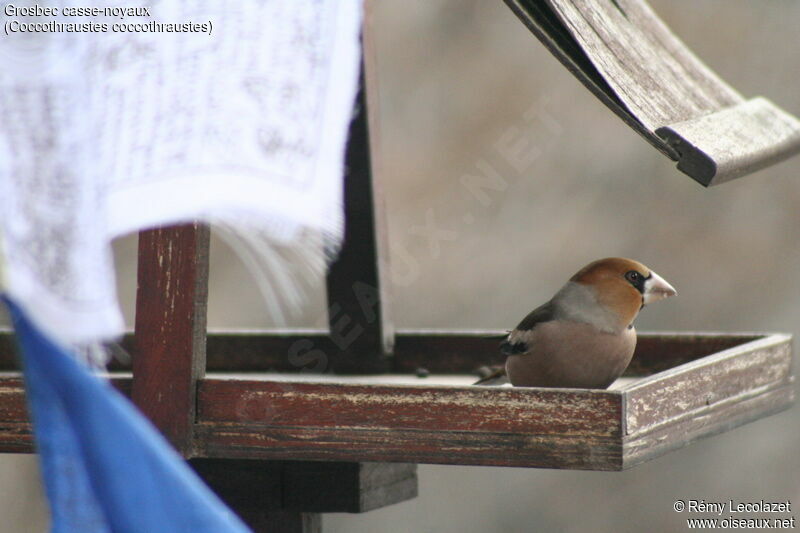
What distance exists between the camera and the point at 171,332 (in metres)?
1.28

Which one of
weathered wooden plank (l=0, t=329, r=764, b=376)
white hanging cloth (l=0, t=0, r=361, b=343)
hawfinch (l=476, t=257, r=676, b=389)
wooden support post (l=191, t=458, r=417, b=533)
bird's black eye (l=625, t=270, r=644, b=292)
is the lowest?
wooden support post (l=191, t=458, r=417, b=533)

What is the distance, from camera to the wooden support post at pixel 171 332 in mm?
1271

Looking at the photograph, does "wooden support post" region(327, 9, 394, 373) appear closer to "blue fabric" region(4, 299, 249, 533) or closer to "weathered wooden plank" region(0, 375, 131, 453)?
"weathered wooden plank" region(0, 375, 131, 453)

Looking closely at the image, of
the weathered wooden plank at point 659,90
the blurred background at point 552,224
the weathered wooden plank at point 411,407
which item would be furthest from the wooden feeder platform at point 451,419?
the blurred background at point 552,224

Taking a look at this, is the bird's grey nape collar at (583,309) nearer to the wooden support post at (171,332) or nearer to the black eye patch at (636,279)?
the black eye patch at (636,279)

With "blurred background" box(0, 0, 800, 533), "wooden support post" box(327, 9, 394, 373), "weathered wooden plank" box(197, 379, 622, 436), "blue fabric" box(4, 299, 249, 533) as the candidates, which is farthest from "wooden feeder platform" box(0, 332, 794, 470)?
"blurred background" box(0, 0, 800, 533)

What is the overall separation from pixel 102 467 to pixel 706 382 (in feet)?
2.26

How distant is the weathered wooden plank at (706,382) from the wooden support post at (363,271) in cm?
59

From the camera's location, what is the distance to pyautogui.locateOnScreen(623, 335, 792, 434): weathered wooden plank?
1.19 metres

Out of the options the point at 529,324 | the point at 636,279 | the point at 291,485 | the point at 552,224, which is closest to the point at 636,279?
the point at 636,279

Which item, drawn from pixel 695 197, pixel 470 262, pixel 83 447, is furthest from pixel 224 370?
pixel 695 197

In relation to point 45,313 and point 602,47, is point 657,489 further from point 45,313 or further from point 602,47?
point 45,313

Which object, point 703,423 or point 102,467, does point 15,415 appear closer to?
point 102,467

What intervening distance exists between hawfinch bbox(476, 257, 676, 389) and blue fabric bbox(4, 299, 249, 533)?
49cm
